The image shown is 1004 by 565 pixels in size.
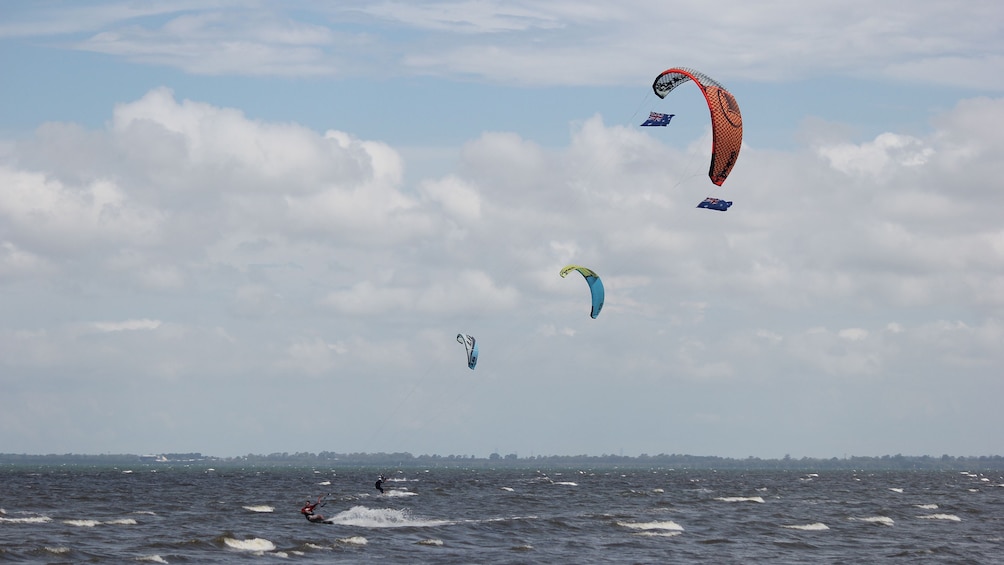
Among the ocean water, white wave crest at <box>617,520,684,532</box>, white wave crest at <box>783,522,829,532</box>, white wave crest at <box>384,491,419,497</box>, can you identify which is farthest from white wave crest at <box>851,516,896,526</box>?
white wave crest at <box>384,491,419,497</box>

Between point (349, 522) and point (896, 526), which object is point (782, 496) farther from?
point (349, 522)

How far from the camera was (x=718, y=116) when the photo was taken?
117 ft

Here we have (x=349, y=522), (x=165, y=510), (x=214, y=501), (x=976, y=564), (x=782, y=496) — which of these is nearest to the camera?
(x=976, y=564)

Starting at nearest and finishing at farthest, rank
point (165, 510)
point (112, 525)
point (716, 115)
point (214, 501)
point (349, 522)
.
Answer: point (716, 115) < point (112, 525) < point (349, 522) < point (165, 510) < point (214, 501)

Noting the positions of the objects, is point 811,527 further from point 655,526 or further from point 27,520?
point 27,520

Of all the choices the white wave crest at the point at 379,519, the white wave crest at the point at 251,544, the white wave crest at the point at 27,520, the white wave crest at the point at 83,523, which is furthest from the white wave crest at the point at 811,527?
the white wave crest at the point at 27,520

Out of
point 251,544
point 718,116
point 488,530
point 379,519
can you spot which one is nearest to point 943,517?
point 488,530

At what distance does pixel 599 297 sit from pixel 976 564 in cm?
1925

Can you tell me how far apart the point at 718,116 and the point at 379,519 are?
2616cm

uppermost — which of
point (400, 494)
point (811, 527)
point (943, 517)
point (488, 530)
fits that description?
point (400, 494)

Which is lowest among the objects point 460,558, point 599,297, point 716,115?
point 460,558

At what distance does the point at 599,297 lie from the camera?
50.3m

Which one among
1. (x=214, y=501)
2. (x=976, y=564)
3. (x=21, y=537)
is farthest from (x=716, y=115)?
(x=214, y=501)

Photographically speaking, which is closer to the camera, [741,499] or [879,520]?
[879,520]
